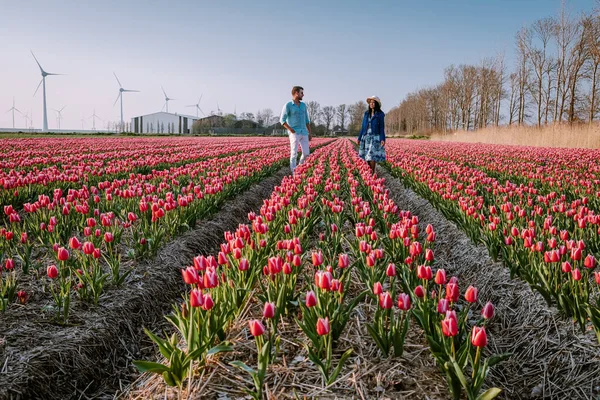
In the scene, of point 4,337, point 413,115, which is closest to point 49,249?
point 4,337

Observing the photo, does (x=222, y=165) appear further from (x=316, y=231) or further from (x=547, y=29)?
(x=547, y=29)

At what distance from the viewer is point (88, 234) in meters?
4.03

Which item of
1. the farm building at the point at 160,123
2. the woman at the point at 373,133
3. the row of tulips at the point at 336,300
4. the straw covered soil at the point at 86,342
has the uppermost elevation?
the farm building at the point at 160,123

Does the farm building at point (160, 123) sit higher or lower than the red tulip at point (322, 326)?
higher

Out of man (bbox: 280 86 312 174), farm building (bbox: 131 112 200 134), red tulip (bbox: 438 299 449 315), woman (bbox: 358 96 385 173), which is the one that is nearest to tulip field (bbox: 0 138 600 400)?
red tulip (bbox: 438 299 449 315)

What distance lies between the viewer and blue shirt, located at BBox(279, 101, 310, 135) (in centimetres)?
984

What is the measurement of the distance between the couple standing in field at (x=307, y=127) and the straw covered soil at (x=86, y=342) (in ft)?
20.8

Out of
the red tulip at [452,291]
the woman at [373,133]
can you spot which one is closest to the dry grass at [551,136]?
the woman at [373,133]

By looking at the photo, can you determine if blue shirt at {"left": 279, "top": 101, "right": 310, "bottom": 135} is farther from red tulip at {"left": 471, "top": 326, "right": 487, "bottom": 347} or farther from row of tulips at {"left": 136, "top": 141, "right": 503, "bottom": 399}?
red tulip at {"left": 471, "top": 326, "right": 487, "bottom": 347}

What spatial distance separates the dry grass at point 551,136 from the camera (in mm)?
20062

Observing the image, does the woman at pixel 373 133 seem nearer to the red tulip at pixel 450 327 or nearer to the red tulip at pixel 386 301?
the red tulip at pixel 386 301

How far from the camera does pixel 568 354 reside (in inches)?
107

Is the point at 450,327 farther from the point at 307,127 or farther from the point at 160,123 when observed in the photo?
the point at 160,123

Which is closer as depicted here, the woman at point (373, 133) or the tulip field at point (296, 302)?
the tulip field at point (296, 302)
